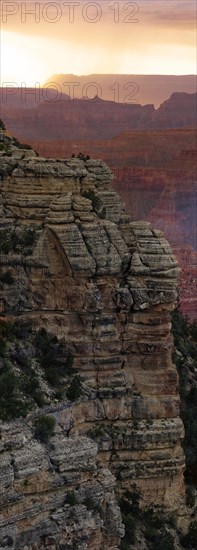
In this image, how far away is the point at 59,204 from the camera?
3766 centimetres

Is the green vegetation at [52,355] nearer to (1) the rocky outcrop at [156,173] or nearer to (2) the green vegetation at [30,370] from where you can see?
(2) the green vegetation at [30,370]

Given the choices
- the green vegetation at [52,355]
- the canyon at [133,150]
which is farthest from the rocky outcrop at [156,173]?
the green vegetation at [52,355]

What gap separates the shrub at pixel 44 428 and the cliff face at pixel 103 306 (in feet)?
7.00

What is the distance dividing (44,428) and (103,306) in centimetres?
559

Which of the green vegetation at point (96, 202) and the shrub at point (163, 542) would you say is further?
the green vegetation at point (96, 202)

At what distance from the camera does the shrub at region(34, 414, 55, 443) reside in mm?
33406

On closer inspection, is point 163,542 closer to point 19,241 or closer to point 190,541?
point 190,541

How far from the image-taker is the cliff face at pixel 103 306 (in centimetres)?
3762

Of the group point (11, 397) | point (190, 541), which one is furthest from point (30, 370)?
point (190, 541)

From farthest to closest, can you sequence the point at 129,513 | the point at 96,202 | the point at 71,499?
the point at 96,202, the point at 129,513, the point at 71,499

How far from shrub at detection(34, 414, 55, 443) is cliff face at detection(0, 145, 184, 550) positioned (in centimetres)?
213

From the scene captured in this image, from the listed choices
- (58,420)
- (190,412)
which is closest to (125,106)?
(190,412)

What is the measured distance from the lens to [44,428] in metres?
33.6

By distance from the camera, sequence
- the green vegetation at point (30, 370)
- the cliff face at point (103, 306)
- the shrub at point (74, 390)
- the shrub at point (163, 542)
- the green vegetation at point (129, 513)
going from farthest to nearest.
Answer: the cliff face at point (103, 306) < the shrub at point (163, 542) < the green vegetation at point (129, 513) < the shrub at point (74, 390) < the green vegetation at point (30, 370)
